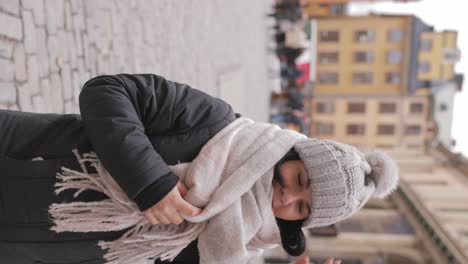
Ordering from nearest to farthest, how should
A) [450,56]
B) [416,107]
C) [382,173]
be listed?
[382,173] → [416,107] → [450,56]

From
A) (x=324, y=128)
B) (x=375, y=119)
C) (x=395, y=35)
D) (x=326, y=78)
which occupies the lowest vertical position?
(x=324, y=128)

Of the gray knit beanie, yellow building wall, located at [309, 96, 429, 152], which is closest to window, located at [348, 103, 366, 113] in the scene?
yellow building wall, located at [309, 96, 429, 152]

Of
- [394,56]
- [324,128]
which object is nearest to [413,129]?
[394,56]

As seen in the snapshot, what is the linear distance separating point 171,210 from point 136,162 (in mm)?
272

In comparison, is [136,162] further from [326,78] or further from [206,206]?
[326,78]

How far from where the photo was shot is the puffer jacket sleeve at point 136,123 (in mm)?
1907

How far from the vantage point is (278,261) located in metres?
13.2

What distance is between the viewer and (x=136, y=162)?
190cm

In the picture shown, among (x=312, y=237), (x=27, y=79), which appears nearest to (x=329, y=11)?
(x=312, y=237)

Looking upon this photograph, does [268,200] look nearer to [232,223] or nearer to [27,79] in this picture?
[232,223]

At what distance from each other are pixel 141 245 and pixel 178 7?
6.45 meters

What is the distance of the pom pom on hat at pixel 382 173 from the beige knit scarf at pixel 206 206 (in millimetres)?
592

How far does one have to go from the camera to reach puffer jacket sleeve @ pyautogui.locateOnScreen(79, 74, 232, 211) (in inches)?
75.1

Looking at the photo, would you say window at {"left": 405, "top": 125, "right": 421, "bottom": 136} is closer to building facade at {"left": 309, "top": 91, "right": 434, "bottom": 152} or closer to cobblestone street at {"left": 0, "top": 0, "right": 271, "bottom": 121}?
building facade at {"left": 309, "top": 91, "right": 434, "bottom": 152}
